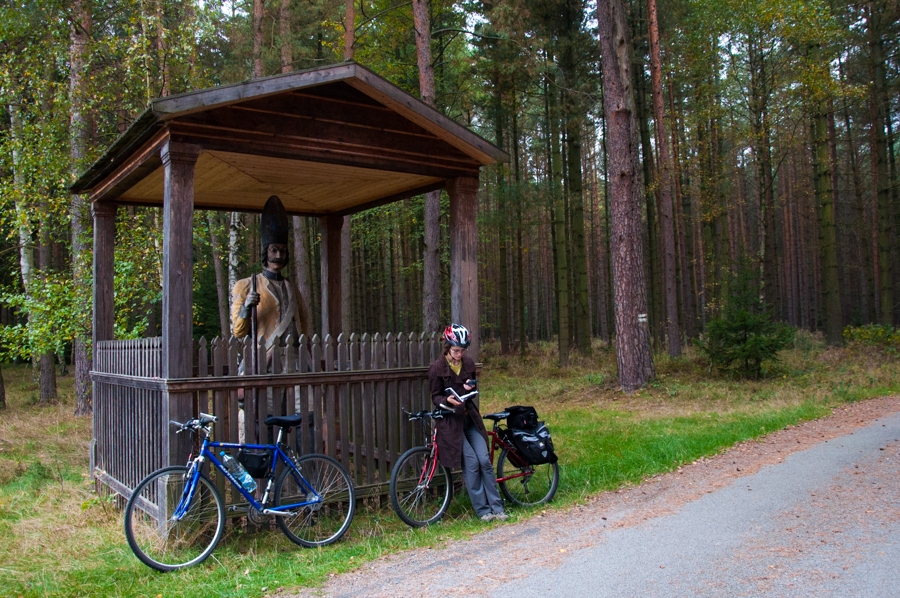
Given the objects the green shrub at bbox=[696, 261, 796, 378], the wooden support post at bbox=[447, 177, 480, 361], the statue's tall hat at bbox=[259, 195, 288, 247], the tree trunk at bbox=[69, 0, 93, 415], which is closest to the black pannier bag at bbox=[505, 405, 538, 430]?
the wooden support post at bbox=[447, 177, 480, 361]

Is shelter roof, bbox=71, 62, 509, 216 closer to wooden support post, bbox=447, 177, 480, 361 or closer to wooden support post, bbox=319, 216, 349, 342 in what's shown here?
wooden support post, bbox=447, 177, 480, 361

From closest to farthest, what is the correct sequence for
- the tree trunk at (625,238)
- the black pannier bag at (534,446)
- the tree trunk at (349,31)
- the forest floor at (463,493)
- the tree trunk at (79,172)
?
the forest floor at (463,493) < the black pannier bag at (534,446) < the tree trunk at (79,172) < the tree trunk at (625,238) < the tree trunk at (349,31)

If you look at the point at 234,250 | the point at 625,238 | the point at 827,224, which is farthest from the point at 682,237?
the point at 234,250

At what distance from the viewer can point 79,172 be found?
1257 cm

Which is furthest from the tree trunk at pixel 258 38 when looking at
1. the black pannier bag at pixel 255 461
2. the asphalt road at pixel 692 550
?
the asphalt road at pixel 692 550

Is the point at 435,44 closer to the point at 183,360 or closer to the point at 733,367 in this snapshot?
the point at 733,367

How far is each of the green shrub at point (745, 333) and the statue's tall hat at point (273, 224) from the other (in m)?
10.7

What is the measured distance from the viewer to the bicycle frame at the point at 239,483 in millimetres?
5184

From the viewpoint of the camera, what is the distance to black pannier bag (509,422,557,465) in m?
6.54

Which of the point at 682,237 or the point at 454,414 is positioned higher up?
the point at 682,237

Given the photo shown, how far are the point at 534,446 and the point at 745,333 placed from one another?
976 cm

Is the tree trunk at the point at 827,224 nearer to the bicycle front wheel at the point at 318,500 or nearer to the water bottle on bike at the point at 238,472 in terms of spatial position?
the bicycle front wheel at the point at 318,500

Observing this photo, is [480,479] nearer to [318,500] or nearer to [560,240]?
[318,500]

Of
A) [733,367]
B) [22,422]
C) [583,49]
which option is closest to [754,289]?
[733,367]
